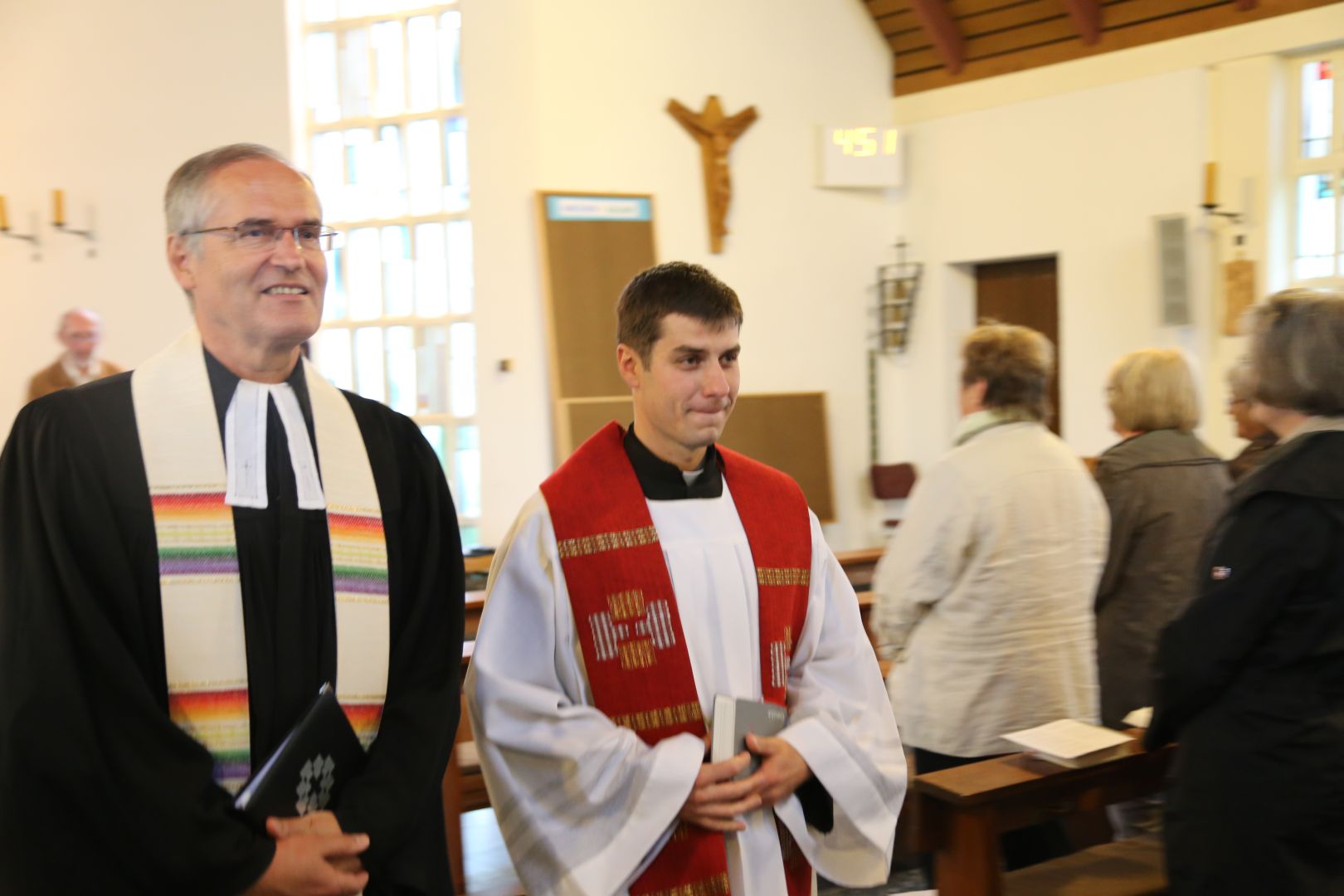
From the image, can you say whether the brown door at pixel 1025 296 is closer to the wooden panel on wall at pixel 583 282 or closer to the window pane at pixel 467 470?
the wooden panel on wall at pixel 583 282

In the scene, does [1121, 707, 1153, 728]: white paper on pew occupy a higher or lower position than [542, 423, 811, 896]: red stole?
lower

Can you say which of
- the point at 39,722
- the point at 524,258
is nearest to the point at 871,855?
the point at 39,722

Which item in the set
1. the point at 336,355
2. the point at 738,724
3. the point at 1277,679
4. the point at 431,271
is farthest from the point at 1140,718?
the point at 336,355

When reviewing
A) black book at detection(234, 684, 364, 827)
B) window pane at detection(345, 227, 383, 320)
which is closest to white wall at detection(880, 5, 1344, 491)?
window pane at detection(345, 227, 383, 320)

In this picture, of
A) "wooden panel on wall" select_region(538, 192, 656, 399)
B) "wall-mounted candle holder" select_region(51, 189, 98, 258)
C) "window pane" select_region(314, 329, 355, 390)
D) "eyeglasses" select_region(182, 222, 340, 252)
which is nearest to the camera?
"eyeglasses" select_region(182, 222, 340, 252)

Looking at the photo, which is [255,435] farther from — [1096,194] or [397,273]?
[1096,194]

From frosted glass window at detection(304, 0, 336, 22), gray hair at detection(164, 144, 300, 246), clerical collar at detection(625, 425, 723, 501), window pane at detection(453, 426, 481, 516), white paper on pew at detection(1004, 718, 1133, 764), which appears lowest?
white paper on pew at detection(1004, 718, 1133, 764)

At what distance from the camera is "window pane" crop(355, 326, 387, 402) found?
7.56 metres

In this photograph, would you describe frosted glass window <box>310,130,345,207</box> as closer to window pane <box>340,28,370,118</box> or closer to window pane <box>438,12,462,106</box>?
window pane <box>340,28,370,118</box>

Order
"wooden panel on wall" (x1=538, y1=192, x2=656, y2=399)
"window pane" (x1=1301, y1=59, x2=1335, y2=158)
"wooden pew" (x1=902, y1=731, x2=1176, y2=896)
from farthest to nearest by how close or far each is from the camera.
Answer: "wooden panel on wall" (x1=538, y1=192, x2=656, y2=399), "window pane" (x1=1301, y1=59, x2=1335, y2=158), "wooden pew" (x1=902, y1=731, x2=1176, y2=896)

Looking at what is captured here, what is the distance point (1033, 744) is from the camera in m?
2.50

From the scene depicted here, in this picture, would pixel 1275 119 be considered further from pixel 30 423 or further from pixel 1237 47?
pixel 30 423

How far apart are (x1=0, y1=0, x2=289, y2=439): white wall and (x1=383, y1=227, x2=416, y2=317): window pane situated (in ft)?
2.91

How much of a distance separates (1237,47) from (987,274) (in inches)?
82.2
